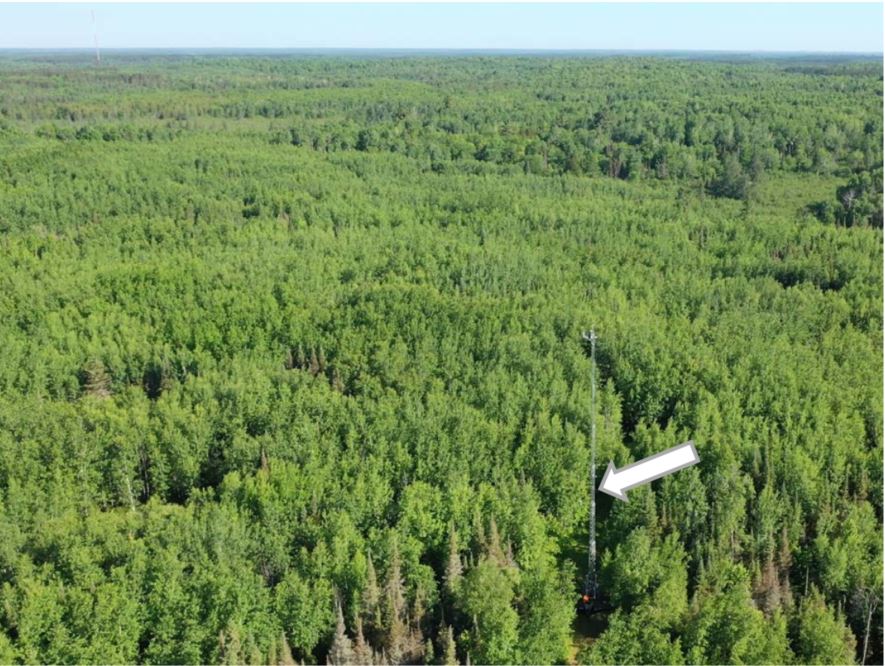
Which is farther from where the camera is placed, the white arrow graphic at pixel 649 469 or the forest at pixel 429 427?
the white arrow graphic at pixel 649 469

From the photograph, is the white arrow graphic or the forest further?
the white arrow graphic

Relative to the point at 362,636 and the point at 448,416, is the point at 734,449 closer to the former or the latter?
the point at 448,416

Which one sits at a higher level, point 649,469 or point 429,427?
point 429,427

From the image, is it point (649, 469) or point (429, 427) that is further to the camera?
point (429, 427)

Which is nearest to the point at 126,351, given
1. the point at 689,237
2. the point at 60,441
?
the point at 60,441
